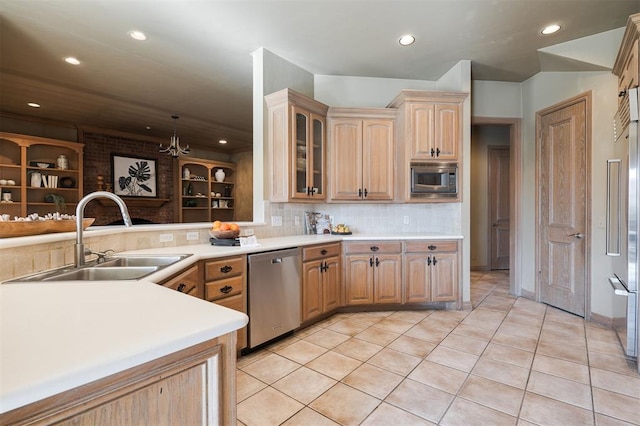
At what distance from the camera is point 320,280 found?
3.20 metres

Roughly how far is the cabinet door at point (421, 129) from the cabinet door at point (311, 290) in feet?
5.60

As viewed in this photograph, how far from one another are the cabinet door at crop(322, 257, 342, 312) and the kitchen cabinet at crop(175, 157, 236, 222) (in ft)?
17.3

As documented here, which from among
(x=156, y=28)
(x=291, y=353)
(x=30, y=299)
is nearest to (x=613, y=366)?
(x=291, y=353)

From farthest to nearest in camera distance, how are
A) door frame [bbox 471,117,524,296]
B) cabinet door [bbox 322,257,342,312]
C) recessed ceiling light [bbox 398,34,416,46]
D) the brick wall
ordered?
1. the brick wall
2. door frame [bbox 471,117,524,296]
3. cabinet door [bbox 322,257,342,312]
4. recessed ceiling light [bbox 398,34,416,46]

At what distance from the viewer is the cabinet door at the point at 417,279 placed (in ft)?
11.6

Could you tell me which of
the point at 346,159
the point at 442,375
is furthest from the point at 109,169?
the point at 442,375

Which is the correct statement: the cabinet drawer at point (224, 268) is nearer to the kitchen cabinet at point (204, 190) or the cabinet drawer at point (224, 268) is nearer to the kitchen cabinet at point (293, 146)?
the kitchen cabinet at point (293, 146)

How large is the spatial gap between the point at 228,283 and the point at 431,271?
231 centimetres

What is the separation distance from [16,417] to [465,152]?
405 centimetres

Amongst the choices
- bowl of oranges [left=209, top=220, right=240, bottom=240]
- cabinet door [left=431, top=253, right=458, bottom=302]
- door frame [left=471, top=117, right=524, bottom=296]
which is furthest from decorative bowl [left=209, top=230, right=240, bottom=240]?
door frame [left=471, top=117, right=524, bottom=296]

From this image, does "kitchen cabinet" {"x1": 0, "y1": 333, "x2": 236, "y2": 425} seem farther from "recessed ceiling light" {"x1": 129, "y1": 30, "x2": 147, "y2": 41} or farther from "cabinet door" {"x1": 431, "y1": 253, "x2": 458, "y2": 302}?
"recessed ceiling light" {"x1": 129, "y1": 30, "x2": 147, "y2": 41}

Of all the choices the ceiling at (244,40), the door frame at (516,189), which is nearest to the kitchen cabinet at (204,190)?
the ceiling at (244,40)

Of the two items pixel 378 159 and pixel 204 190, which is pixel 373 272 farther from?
pixel 204 190

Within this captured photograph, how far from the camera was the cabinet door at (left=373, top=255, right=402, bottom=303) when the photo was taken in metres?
3.51
